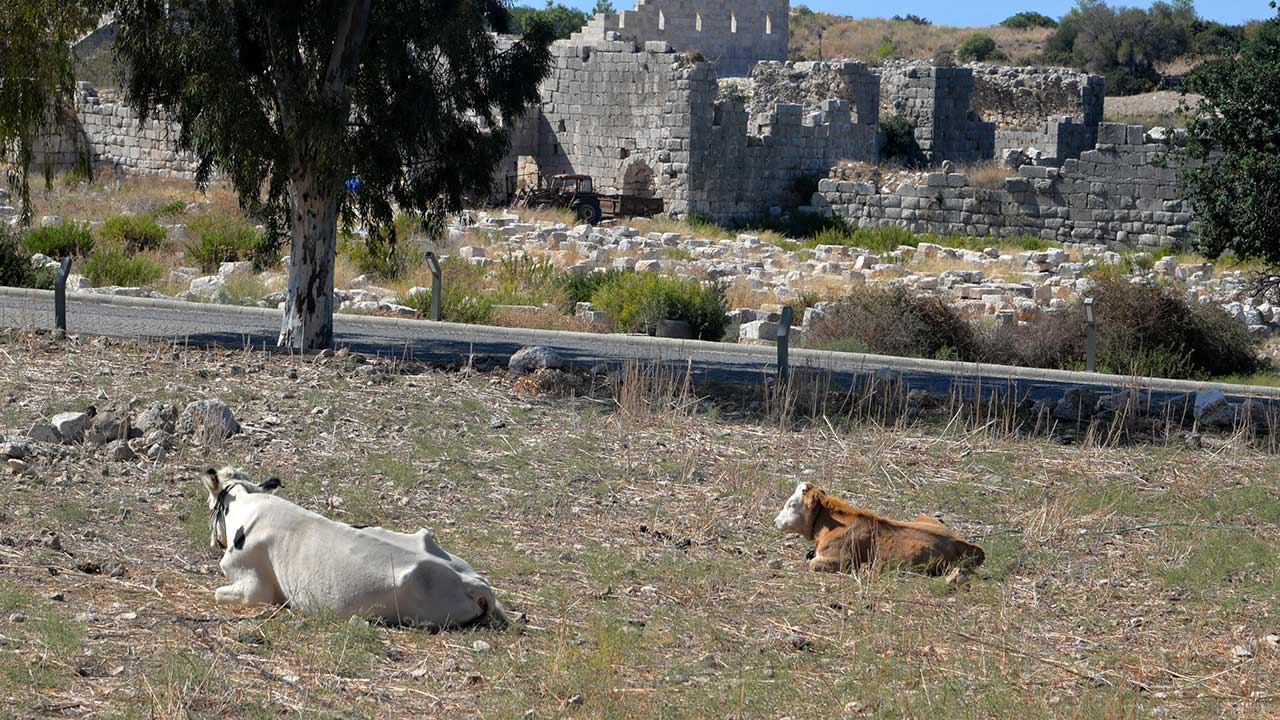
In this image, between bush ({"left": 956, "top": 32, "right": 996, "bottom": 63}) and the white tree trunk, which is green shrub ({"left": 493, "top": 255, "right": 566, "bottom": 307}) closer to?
the white tree trunk

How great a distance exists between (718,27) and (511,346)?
117ft

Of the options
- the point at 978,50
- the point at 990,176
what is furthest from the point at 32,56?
the point at 978,50

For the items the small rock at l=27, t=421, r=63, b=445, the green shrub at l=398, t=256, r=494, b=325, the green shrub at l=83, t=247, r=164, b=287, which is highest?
the green shrub at l=83, t=247, r=164, b=287

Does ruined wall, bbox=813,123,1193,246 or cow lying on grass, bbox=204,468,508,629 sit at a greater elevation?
ruined wall, bbox=813,123,1193,246

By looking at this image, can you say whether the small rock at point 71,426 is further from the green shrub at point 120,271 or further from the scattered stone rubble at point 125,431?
the green shrub at point 120,271

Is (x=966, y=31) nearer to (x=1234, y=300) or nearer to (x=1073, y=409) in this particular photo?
(x=1234, y=300)

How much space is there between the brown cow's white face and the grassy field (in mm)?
195

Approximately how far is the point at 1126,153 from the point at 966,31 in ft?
160

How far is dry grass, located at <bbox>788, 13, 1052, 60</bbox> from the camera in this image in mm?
70125

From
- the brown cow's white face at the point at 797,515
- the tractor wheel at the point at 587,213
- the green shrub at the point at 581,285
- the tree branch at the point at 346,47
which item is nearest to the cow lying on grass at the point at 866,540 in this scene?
the brown cow's white face at the point at 797,515

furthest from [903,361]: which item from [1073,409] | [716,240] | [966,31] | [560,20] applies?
[966,31]

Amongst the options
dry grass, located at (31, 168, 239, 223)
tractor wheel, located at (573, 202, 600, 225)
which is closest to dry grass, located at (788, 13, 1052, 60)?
tractor wheel, located at (573, 202, 600, 225)

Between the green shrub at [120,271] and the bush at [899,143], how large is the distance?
22.4 m

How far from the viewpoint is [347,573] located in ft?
18.0
